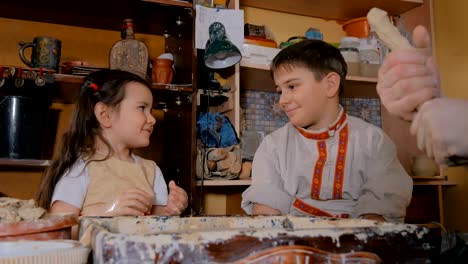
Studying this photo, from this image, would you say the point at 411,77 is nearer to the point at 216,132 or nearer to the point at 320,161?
the point at 320,161

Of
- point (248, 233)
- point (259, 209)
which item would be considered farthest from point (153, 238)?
point (259, 209)

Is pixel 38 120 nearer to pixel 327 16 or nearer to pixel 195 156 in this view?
pixel 195 156

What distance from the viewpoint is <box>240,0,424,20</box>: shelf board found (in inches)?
94.2

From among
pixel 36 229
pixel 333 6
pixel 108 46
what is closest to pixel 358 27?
pixel 333 6

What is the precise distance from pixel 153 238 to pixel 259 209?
104 centimetres

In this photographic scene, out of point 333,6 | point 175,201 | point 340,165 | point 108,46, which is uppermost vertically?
point 333,6

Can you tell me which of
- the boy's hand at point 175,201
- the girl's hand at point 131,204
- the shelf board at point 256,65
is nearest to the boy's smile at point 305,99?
the shelf board at point 256,65

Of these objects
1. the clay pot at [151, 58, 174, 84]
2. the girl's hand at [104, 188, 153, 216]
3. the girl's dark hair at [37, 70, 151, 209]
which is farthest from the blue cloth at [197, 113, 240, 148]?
the girl's hand at [104, 188, 153, 216]

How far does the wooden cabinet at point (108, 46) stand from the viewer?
71.9 inches

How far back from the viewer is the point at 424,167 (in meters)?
2.33

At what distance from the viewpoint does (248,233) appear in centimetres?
40

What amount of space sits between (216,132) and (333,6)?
107 centimetres

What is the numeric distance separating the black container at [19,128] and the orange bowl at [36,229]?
117 centimetres

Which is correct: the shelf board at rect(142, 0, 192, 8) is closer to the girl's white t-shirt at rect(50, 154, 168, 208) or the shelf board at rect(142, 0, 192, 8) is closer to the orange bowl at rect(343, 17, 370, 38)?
the girl's white t-shirt at rect(50, 154, 168, 208)
